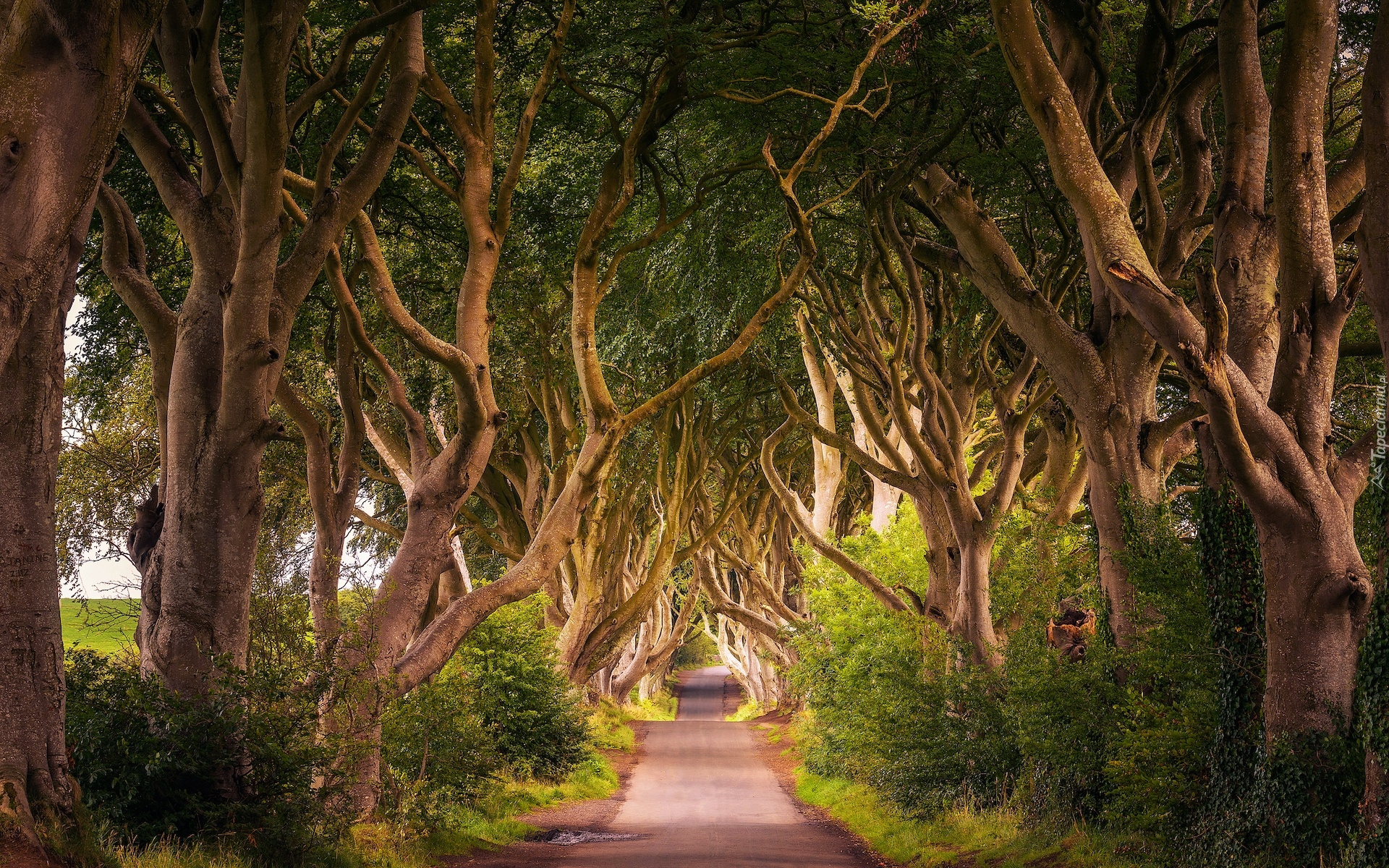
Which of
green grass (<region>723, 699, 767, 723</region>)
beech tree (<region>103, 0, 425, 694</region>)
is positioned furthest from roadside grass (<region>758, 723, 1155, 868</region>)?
green grass (<region>723, 699, 767, 723</region>)

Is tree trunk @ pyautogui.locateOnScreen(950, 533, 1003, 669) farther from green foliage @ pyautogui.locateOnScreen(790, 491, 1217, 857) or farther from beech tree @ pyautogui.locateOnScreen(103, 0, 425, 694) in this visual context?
beech tree @ pyautogui.locateOnScreen(103, 0, 425, 694)

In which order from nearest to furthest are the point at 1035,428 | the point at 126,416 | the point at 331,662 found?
the point at 331,662 → the point at 126,416 → the point at 1035,428

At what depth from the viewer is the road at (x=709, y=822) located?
12.3 metres

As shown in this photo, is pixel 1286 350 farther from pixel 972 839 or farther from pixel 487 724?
pixel 487 724

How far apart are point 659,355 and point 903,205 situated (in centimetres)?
648

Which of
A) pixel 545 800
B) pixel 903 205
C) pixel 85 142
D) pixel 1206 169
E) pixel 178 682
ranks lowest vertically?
pixel 545 800

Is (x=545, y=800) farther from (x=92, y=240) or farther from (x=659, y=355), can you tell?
(x=92, y=240)

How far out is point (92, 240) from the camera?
1330 cm

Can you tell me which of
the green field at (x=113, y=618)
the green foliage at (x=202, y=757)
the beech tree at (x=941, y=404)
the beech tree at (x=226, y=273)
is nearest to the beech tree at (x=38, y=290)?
the green foliage at (x=202, y=757)

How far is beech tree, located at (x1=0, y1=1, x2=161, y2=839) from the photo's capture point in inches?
223

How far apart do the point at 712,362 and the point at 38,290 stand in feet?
24.3

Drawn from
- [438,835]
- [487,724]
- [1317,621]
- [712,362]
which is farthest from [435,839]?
[1317,621]

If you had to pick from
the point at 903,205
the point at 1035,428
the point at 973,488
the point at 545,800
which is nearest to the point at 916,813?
the point at 973,488

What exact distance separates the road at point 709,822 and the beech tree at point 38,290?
6755 mm
